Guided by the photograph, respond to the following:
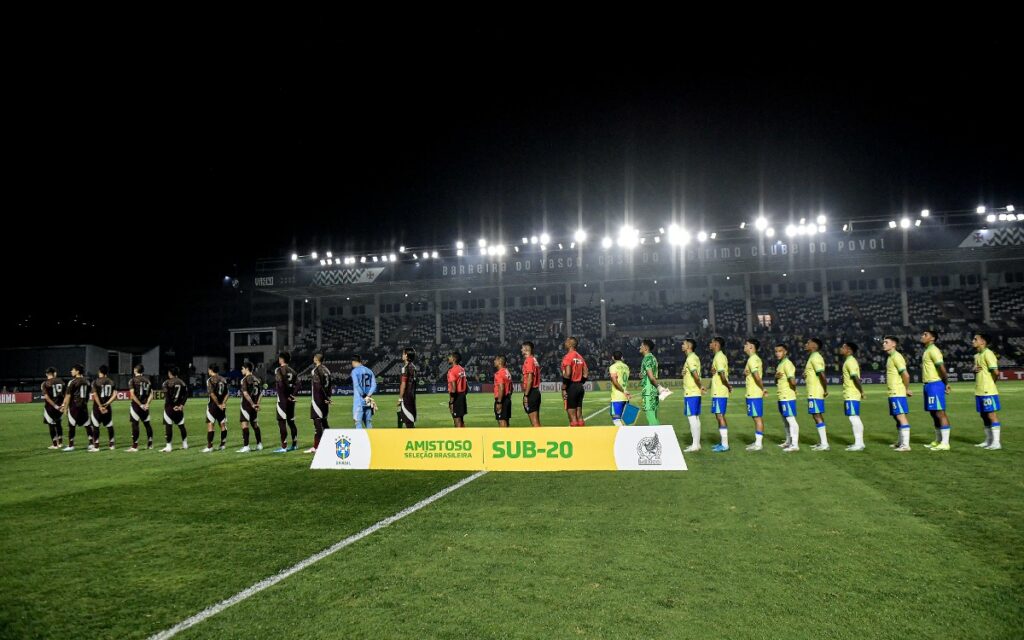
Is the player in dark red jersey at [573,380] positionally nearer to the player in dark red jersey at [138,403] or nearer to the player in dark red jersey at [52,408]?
the player in dark red jersey at [138,403]

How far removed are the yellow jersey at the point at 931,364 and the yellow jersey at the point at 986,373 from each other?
1.98 feet

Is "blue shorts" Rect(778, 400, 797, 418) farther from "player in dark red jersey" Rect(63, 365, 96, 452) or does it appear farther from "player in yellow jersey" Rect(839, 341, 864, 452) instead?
"player in dark red jersey" Rect(63, 365, 96, 452)

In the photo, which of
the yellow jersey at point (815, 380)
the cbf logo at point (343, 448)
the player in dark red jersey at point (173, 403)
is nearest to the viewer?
the cbf logo at point (343, 448)

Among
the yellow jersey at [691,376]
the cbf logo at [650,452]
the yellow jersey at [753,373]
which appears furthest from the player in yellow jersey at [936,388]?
the cbf logo at [650,452]

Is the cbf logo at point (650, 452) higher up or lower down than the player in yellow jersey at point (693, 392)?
lower down

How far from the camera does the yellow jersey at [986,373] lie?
10.5m

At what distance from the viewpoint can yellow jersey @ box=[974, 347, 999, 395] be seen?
10.5m

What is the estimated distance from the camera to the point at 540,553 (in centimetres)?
514

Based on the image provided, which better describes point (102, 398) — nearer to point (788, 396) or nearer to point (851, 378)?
point (788, 396)

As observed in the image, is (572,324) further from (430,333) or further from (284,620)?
Result: (284,620)

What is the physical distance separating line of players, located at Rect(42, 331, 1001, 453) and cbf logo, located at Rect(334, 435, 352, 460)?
143cm

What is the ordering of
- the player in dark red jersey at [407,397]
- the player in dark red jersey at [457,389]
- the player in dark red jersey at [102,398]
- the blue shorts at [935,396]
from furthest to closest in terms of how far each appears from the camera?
the player in dark red jersey at [102,398] → the player in dark red jersey at [407,397] → the player in dark red jersey at [457,389] → the blue shorts at [935,396]

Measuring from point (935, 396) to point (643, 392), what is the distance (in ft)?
16.8

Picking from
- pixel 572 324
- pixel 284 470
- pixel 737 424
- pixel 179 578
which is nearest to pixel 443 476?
pixel 284 470
